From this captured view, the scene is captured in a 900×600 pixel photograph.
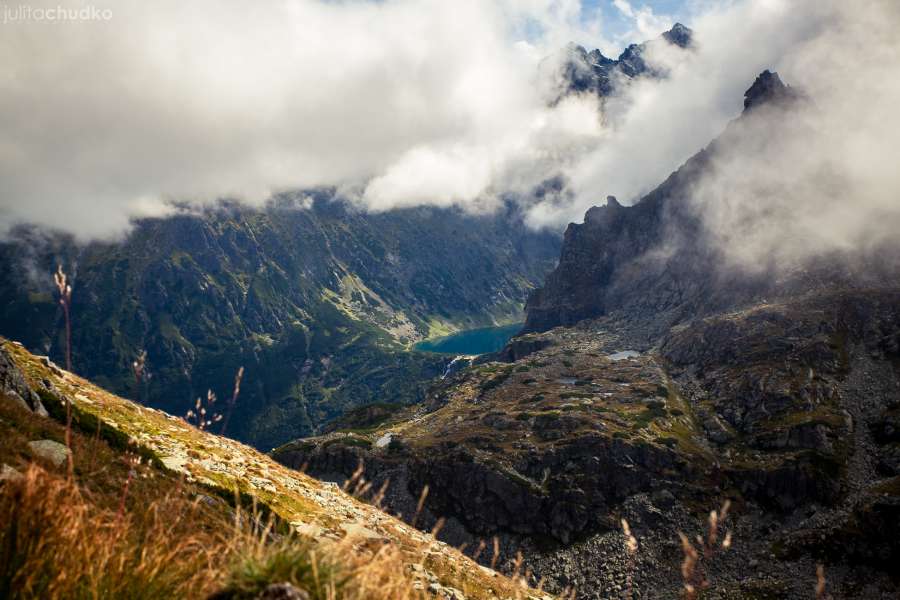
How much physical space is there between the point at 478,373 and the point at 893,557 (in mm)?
135045

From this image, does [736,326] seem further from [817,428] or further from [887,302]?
[817,428]

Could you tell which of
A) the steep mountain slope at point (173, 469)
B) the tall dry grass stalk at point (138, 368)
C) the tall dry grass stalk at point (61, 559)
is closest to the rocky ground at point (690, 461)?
the steep mountain slope at point (173, 469)

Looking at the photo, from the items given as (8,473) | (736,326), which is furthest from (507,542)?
(736,326)

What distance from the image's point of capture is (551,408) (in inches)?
5438

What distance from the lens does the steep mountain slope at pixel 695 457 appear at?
78.0m

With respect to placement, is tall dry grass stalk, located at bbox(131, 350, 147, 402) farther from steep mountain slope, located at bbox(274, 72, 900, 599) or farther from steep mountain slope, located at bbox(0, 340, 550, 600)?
steep mountain slope, located at bbox(274, 72, 900, 599)

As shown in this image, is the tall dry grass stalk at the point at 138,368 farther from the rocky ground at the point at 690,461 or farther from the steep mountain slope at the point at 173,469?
the rocky ground at the point at 690,461

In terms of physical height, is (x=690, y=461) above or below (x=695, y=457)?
below

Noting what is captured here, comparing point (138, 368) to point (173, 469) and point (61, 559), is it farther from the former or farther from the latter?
point (173, 469)

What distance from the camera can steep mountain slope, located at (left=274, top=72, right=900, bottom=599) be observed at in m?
78.0

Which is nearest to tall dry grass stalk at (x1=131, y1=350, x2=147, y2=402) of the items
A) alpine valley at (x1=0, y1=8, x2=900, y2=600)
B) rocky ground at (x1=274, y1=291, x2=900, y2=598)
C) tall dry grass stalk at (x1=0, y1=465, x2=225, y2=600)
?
alpine valley at (x1=0, y1=8, x2=900, y2=600)

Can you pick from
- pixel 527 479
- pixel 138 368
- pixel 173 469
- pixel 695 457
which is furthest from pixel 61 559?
pixel 695 457

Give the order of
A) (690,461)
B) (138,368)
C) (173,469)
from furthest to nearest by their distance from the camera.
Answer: (690,461) → (173,469) → (138,368)

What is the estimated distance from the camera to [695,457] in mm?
107125
